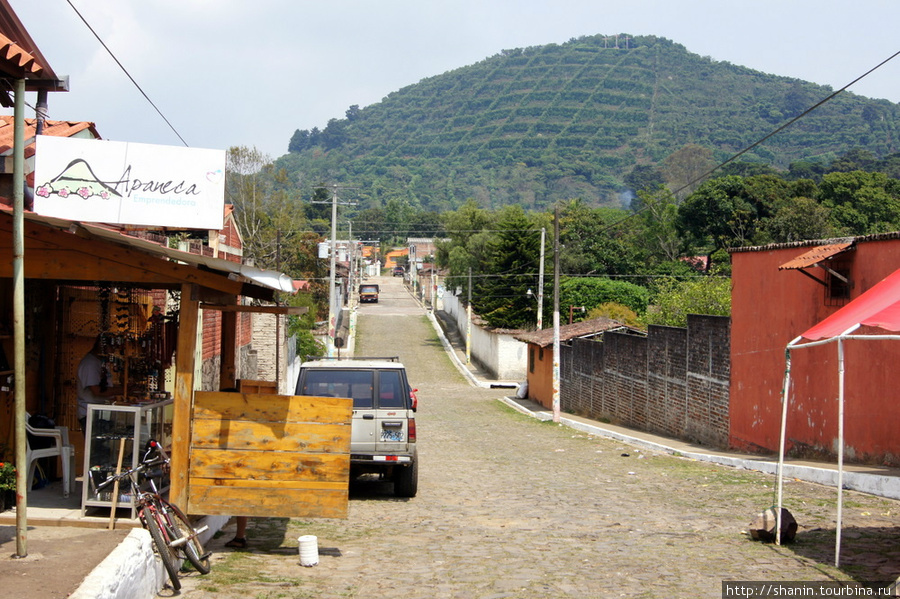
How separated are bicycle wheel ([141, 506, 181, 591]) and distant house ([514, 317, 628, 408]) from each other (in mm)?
25700

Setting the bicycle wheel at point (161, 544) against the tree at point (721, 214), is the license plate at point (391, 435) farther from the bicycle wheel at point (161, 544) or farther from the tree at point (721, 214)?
the tree at point (721, 214)

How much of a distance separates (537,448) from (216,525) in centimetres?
1164

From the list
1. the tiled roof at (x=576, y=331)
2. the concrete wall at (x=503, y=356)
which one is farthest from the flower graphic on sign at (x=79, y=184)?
the concrete wall at (x=503, y=356)

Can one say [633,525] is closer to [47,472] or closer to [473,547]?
[473,547]

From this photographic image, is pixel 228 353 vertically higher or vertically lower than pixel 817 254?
lower

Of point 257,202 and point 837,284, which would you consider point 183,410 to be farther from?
point 257,202

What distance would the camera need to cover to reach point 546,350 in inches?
1315

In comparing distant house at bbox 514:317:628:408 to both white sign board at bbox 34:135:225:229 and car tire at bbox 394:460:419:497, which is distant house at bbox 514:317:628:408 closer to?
car tire at bbox 394:460:419:497

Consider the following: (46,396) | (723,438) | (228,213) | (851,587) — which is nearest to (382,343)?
(228,213)

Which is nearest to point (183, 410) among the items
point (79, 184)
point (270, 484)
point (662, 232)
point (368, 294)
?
point (270, 484)

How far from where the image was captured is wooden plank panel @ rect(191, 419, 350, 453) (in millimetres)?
7617

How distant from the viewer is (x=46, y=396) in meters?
10.2

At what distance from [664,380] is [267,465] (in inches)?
618

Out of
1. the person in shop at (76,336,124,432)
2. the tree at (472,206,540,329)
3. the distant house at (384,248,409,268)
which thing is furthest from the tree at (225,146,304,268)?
the distant house at (384,248,409,268)
